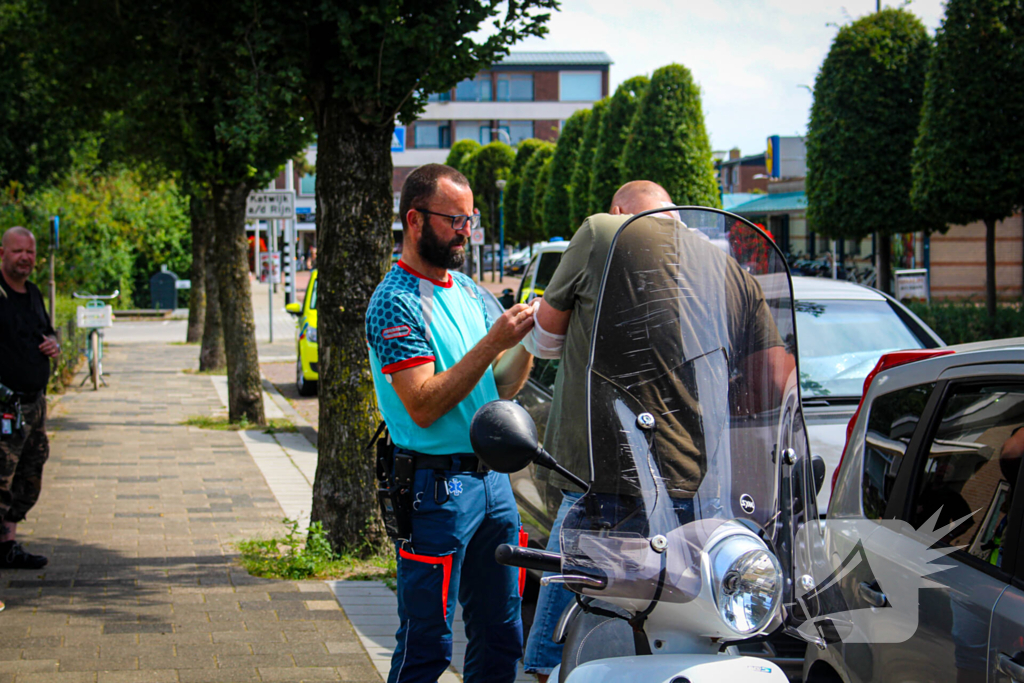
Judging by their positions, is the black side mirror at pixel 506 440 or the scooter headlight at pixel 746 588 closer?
the scooter headlight at pixel 746 588

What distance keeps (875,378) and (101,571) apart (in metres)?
4.44

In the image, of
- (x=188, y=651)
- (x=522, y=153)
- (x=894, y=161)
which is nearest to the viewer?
(x=188, y=651)

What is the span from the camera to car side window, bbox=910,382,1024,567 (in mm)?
2555

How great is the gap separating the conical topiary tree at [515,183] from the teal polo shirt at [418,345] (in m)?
57.4

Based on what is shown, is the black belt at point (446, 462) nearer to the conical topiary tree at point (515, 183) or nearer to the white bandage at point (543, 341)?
the white bandage at point (543, 341)

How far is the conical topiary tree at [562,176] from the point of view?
4247 centimetres

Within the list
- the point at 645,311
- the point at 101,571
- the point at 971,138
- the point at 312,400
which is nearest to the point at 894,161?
the point at 971,138

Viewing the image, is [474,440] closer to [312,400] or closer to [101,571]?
[101,571]

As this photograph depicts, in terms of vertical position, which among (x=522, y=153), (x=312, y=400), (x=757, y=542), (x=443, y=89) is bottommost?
(x=312, y=400)

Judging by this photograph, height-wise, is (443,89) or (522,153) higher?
(522,153)

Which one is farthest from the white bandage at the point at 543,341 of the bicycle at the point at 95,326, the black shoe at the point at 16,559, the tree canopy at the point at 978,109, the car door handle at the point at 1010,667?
the bicycle at the point at 95,326

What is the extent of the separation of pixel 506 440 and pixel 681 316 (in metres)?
0.51

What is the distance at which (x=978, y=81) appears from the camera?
44.3 feet

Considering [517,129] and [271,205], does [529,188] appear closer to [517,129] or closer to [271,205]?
[517,129]
